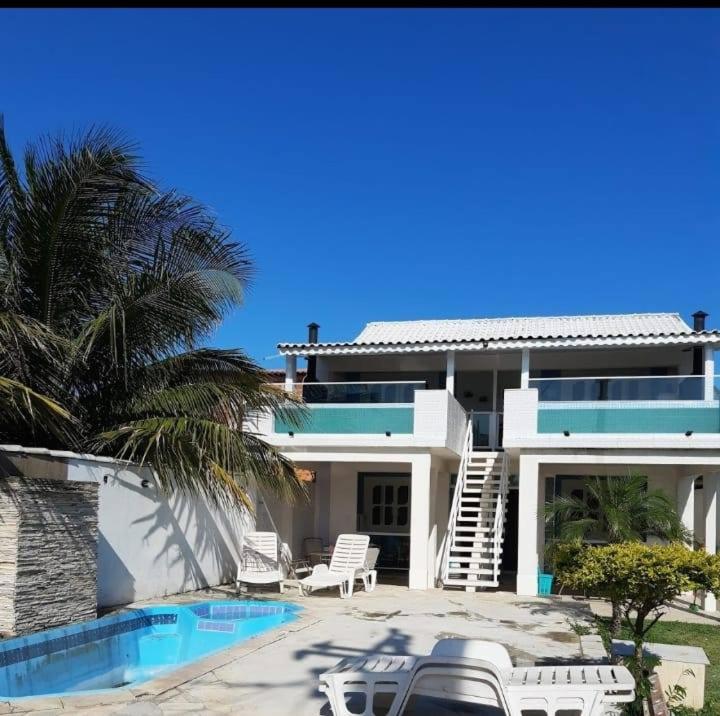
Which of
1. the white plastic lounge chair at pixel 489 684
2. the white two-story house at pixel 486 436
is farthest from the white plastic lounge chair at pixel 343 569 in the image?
the white plastic lounge chair at pixel 489 684

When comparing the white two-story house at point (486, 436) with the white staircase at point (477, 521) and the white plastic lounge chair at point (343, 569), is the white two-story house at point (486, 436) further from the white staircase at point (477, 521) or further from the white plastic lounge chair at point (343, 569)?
the white plastic lounge chair at point (343, 569)

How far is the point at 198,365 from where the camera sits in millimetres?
12836

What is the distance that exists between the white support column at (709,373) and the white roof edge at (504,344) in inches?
12.4

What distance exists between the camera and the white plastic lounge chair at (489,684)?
5.55 meters

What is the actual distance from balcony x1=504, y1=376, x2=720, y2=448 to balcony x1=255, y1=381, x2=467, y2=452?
1.42 metres

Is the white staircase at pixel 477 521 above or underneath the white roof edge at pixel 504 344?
underneath

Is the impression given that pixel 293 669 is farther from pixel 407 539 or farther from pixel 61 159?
pixel 407 539

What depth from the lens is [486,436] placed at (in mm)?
19031

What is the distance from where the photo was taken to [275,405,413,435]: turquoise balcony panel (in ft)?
53.3

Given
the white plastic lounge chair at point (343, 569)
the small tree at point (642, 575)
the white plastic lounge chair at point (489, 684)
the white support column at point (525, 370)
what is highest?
the white support column at point (525, 370)

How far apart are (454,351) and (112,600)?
9292 millimetres

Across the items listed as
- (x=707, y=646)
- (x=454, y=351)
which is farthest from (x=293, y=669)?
(x=454, y=351)

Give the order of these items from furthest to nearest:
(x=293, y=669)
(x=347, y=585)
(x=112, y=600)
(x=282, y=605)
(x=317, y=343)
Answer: (x=317, y=343), (x=347, y=585), (x=282, y=605), (x=112, y=600), (x=293, y=669)

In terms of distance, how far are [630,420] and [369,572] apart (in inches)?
233
